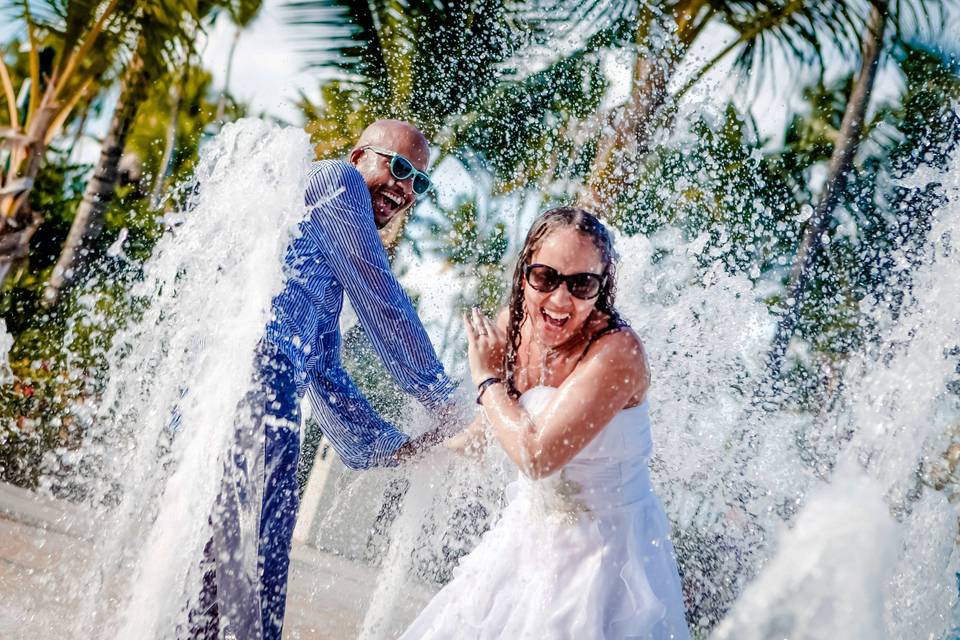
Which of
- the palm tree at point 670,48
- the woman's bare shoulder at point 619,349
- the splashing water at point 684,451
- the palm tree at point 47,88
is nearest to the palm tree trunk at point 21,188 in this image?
the palm tree at point 47,88

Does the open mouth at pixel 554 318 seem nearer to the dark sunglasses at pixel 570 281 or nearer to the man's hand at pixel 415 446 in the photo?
the dark sunglasses at pixel 570 281

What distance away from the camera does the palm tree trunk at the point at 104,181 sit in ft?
30.5

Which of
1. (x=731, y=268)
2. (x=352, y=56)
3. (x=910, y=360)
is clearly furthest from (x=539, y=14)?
(x=910, y=360)

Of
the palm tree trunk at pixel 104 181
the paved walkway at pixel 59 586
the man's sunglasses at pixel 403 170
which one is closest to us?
the man's sunglasses at pixel 403 170

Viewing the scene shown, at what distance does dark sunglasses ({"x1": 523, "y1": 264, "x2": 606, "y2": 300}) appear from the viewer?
228cm

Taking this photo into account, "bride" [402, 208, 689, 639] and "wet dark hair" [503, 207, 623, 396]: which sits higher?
"wet dark hair" [503, 207, 623, 396]

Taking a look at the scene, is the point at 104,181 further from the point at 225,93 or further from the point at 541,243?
the point at 541,243

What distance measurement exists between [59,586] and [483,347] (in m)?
2.97

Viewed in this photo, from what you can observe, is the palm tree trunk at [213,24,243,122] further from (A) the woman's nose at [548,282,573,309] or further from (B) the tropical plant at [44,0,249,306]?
(A) the woman's nose at [548,282,573,309]

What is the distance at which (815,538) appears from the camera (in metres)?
1.62

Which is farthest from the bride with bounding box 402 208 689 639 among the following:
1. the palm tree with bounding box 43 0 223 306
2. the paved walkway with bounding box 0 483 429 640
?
the palm tree with bounding box 43 0 223 306

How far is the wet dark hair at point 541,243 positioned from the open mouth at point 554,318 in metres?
0.10

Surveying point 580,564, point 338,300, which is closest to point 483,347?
point 338,300

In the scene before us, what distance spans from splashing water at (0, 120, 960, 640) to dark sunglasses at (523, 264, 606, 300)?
2.45ft
